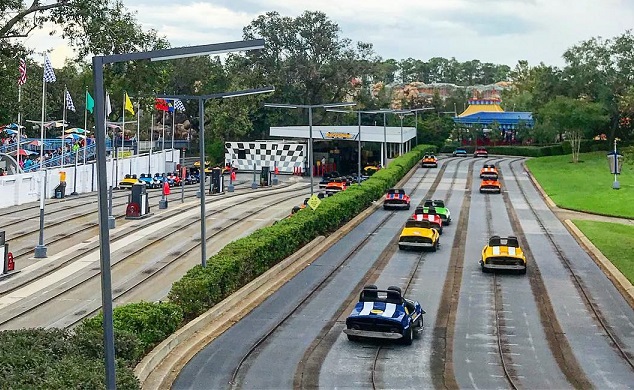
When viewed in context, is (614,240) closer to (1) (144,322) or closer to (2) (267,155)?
(1) (144,322)

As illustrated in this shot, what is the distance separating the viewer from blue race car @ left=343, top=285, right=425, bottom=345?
A: 19.7 m

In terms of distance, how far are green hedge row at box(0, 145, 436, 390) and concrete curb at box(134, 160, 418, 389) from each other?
0.22 meters

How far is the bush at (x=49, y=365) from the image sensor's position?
11414 millimetres

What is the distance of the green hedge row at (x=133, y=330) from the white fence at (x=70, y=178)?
1609 cm

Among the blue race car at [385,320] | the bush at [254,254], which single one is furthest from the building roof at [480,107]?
the blue race car at [385,320]

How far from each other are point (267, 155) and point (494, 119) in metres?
57.5

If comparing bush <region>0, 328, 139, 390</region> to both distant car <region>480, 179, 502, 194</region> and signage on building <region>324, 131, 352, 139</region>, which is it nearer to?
distant car <region>480, 179, 502, 194</region>

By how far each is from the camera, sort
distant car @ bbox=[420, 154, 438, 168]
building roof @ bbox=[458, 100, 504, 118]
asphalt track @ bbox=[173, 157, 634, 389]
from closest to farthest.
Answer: asphalt track @ bbox=[173, 157, 634, 389] < distant car @ bbox=[420, 154, 438, 168] < building roof @ bbox=[458, 100, 504, 118]

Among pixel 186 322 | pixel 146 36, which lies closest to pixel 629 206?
pixel 146 36

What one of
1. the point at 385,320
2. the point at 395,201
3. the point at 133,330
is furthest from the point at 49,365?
the point at 395,201

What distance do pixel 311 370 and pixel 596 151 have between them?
92664 mm

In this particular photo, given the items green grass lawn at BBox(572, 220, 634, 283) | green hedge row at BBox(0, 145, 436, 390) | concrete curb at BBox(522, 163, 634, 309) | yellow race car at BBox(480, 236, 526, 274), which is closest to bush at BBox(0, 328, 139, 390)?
green hedge row at BBox(0, 145, 436, 390)

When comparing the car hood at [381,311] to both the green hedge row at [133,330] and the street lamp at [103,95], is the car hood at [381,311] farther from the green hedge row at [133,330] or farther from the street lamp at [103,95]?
the street lamp at [103,95]

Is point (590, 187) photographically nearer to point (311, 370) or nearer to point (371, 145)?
point (371, 145)
